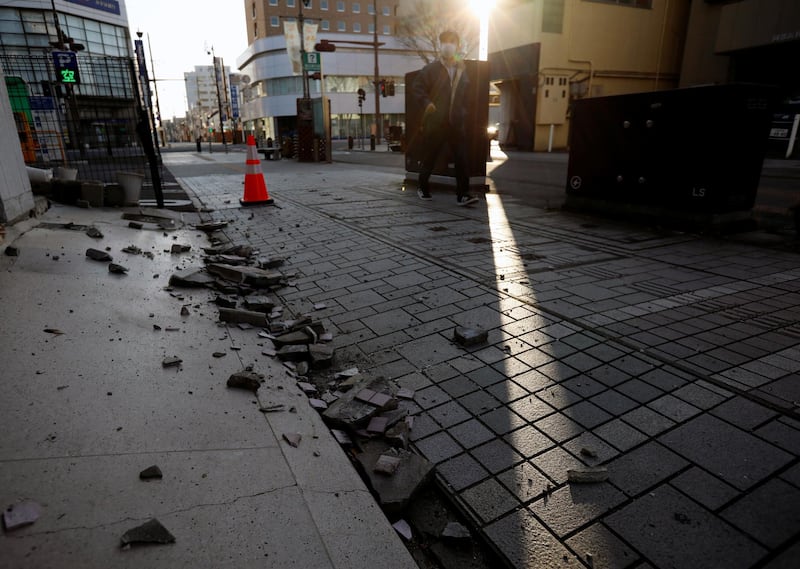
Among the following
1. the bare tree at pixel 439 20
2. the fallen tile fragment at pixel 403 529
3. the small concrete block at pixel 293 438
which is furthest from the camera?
the bare tree at pixel 439 20

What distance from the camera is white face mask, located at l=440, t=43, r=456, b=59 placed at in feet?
25.5

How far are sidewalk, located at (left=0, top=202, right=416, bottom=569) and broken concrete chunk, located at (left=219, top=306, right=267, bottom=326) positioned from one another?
8.9 inches

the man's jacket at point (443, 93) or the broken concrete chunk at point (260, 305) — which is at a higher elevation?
the man's jacket at point (443, 93)

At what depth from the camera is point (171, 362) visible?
2.44 m

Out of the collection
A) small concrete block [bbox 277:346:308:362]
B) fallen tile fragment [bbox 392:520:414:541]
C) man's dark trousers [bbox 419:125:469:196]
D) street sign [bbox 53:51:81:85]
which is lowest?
fallen tile fragment [bbox 392:520:414:541]

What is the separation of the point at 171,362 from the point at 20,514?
113cm

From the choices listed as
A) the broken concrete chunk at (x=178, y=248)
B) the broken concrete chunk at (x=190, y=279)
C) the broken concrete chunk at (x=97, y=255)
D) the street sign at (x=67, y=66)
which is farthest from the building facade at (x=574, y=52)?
the broken concrete chunk at (x=97, y=255)

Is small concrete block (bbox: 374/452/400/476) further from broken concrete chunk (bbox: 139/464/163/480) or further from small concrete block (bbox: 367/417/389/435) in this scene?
broken concrete chunk (bbox: 139/464/163/480)

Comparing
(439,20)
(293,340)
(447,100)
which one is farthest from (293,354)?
(439,20)

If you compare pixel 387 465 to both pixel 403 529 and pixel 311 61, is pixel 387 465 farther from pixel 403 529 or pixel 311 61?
pixel 311 61

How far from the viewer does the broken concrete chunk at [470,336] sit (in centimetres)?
302

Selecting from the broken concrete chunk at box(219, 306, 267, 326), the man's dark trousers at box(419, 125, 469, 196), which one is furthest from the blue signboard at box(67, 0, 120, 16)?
the broken concrete chunk at box(219, 306, 267, 326)

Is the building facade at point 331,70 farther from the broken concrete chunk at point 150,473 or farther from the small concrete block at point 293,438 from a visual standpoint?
the broken concrete chunk at point 150,473

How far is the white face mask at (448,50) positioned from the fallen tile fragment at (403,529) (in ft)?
25.3
